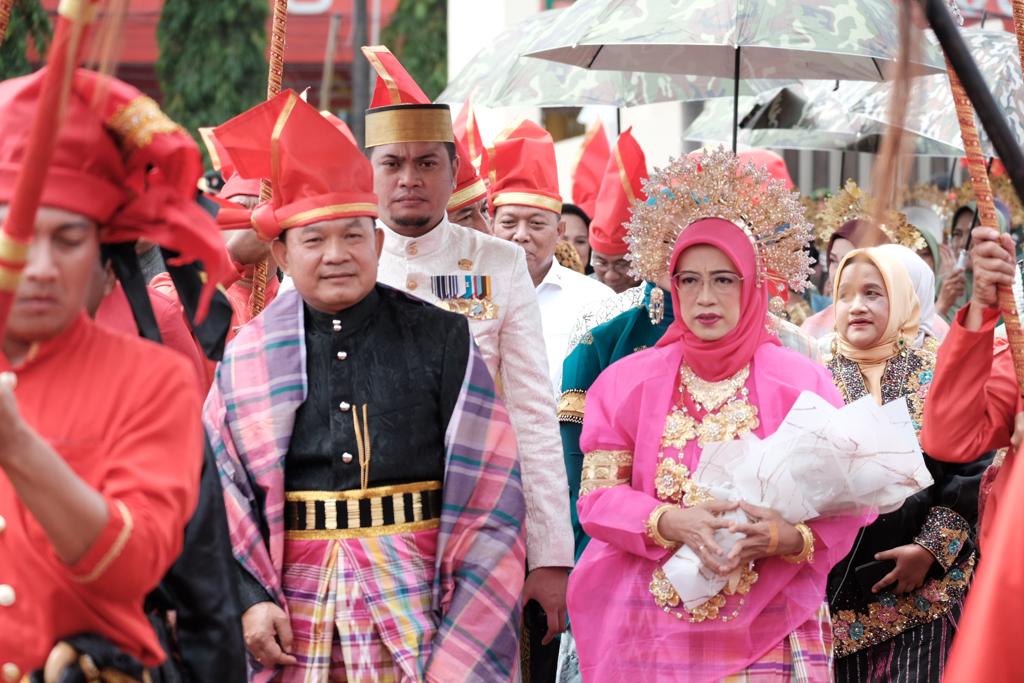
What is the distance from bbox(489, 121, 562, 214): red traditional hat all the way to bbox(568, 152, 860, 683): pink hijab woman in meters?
2.32

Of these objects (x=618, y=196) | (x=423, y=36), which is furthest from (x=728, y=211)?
(x=423, y=36)

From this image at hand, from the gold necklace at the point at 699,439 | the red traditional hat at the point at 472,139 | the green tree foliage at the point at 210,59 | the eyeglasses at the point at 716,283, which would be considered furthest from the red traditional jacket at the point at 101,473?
the green tree foliage at the point at 210,59

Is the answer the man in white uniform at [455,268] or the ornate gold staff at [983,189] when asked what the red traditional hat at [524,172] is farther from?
the ornate gold staff at [983,189]

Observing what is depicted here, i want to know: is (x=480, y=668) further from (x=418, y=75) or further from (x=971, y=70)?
(x=418, y=75)

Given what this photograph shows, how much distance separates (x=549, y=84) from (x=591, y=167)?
4.02 ft

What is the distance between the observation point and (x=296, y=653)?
3918mm

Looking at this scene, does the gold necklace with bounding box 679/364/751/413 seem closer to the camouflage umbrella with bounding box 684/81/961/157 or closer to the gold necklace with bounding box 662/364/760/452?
the gold necklace with bounding box 662/364/760/452

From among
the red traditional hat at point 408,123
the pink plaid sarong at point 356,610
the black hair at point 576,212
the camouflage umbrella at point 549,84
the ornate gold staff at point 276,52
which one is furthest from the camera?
the black hair at point 576,212

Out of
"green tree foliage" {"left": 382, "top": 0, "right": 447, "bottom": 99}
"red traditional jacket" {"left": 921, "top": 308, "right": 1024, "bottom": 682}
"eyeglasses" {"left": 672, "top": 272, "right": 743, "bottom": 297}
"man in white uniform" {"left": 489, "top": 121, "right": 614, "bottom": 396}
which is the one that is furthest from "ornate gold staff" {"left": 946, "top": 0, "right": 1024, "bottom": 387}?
"green tree foliage" {"left": 382, "top": 0, "right": 447, "bottom": 99}

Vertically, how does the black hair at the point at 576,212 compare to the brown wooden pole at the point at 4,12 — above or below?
below

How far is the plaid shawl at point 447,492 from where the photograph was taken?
12.9 ft

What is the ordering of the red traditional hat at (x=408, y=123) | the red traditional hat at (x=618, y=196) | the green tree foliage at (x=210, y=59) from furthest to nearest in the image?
1. the green tree foliage at (x=210, y=59)
2. the red traditional hat at (x=618, y=196)
3. the red traditional hat at (x=408, y=123)

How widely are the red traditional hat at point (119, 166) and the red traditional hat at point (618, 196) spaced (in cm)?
473

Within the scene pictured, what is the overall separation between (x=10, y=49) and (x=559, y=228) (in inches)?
156
